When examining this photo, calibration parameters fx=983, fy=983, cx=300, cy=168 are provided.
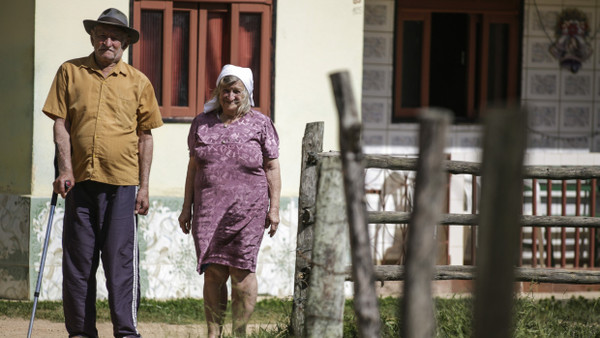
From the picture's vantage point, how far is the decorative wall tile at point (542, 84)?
991 cm

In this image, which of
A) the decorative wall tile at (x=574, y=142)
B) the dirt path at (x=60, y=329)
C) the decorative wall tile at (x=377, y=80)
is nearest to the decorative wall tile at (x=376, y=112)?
the decorative wall tile at (x=377, y=80)

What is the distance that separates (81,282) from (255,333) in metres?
1.03

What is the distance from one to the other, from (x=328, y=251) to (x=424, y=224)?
115 cm

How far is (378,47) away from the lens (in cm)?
955

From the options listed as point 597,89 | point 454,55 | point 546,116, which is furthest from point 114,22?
point 597,89

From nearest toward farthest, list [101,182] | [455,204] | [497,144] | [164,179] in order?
[497,144], [101,182], [164,179], [455,204]

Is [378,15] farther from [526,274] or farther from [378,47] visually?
[526,274]

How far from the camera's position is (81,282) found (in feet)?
18.3

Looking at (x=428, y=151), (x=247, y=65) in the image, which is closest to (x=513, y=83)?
(x=247, y=65)

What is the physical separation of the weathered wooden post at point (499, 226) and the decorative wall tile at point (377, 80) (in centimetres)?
708

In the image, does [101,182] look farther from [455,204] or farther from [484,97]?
[484,97]

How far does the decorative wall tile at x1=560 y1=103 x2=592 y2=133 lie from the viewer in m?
10.1

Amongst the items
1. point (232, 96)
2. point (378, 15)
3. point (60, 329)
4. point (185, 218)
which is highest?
point (378, 15)

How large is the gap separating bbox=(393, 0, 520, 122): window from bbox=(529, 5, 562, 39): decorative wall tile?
0.17 m
